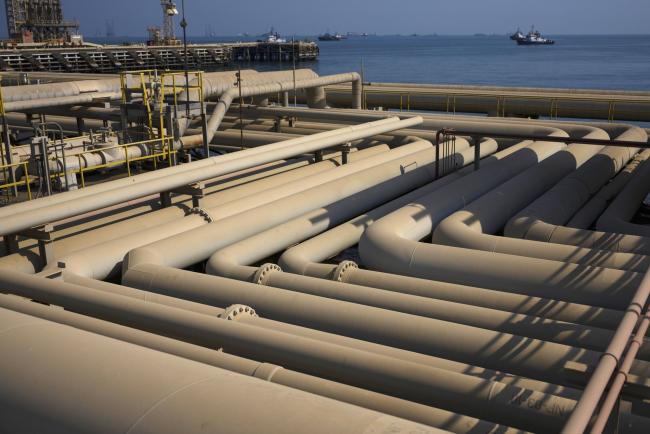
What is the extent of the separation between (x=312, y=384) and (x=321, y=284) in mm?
3130

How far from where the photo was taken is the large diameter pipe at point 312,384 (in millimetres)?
4727

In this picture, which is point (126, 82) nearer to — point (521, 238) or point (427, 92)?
point (521, 238)

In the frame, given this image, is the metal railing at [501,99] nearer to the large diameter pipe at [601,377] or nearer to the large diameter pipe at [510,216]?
the large diameter pipe at [510,216]

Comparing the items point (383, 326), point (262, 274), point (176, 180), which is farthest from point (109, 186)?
point (383, 326)

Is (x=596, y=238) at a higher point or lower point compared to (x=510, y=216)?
higher

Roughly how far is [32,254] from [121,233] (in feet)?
4.95

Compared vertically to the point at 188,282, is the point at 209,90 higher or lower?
higher

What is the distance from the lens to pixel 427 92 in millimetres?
26516

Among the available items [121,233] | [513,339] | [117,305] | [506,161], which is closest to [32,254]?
[121,233]

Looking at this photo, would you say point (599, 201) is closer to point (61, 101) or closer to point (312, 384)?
point (312, 384)

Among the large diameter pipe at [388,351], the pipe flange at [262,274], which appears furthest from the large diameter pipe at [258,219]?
the large diameter pipe at [388,351]

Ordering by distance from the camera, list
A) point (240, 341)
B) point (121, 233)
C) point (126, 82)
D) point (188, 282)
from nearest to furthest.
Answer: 1. point (240, 341)
2. point (188, 282)
3. point (121, 233)
4. point (126, 82)

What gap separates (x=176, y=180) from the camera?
10.7 meters

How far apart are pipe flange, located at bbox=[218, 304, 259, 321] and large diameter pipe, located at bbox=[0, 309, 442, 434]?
6.71 feet
